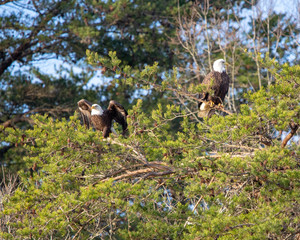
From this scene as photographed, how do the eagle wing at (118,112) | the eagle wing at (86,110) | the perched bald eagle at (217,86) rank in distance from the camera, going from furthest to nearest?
the eagle wing at (86,110) → the eagle wing at (118,112) → the perched bald eagle at (217,86)

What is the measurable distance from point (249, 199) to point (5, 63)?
8406 mm

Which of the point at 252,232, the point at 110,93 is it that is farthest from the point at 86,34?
the point at 252,232

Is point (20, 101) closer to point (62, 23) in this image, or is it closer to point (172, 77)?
point (62, 23)

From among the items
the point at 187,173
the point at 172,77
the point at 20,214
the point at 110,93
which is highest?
the point at 172,77

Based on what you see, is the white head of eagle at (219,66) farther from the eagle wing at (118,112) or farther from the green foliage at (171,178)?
the green foliage at (171,178)

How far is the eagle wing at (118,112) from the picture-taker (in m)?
6.55

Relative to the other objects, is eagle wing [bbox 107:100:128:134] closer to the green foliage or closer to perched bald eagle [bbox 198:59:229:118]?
perched bald eagle [bbox 198:59:229:118]

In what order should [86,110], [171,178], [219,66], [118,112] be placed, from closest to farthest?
1. [171,178]
2. [219,66]
3. [118,112]
4. [86,110]

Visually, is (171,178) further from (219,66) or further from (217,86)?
(219,66)

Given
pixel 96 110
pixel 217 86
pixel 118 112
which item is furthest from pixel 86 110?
pixel 217 86

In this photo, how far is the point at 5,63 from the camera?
36.2ft

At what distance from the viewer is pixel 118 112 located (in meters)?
6.77

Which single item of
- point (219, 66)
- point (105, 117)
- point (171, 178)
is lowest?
point (105, 117)

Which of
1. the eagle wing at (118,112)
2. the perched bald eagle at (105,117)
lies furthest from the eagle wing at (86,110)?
the eagle wing at (118,112)
